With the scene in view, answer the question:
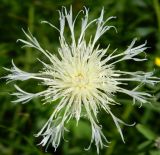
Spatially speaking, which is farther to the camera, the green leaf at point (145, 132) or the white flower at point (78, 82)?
the green leaf at point (145, 132)

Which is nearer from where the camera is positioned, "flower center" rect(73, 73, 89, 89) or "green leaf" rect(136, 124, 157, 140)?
"flower center" rect(73, 73, 89, 89)

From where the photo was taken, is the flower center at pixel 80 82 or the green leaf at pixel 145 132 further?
the green leaf at pixel 145 132

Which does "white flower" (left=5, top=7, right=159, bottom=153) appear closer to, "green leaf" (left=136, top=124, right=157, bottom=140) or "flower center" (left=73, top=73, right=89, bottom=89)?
"flower center" (left=73, top=73, right=89, bottom=89)

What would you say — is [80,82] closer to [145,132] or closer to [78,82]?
[78,82]

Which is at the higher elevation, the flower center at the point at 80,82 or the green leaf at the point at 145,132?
the flower center at the point at 80,82

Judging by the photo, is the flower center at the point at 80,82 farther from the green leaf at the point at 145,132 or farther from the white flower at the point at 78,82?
the green leaf at the point at 145,132

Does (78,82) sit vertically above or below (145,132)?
above

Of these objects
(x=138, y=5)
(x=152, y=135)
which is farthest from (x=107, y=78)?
(x=138, y=5)

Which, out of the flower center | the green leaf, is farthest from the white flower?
the green leaf

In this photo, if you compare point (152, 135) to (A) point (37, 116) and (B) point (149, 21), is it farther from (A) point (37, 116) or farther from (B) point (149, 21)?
(B) point (149, 21)

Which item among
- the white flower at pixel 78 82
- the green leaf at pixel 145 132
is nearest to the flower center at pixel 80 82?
the white flower at pixel 78 82

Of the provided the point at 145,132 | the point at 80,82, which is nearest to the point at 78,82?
the point at 80,82

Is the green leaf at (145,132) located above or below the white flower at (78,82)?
below
